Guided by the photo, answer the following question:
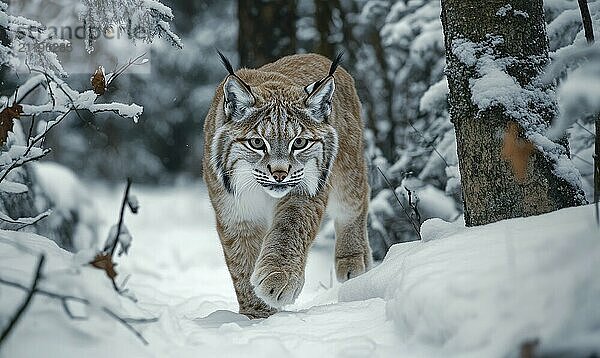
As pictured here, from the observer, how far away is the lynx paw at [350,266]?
5.11 metres

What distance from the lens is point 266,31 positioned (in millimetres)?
7121

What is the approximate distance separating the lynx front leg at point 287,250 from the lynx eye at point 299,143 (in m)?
0.25

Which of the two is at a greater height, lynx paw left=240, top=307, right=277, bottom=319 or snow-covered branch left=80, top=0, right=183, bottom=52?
snow-covered branch left=80, top=0, right=183, bottom=52

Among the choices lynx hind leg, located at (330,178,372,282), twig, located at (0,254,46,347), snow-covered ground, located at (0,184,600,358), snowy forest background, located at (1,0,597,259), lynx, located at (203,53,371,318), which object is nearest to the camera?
snow-covered ground, located at (0,184,600,358)

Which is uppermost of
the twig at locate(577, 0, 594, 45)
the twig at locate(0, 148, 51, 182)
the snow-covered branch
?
the snow-covered branch

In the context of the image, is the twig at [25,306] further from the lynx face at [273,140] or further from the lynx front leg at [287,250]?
the lynx face at [273,140]

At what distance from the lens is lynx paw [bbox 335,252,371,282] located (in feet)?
16.8

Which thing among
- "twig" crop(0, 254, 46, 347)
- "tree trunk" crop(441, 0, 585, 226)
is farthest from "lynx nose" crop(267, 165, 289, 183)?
"twig" crop(0, 254, 46, 347)

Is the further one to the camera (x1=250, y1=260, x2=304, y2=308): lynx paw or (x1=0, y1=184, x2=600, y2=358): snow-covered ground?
(x1=250, y1=260, x2=304, y2=308): lynx paw

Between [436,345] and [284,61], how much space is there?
327 centimetres

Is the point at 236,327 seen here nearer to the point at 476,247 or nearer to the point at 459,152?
the point at 476,247

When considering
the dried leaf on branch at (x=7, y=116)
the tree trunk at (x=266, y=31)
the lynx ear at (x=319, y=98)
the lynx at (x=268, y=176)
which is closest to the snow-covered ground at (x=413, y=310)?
the dried leaf on branch at (x=7, y=116)

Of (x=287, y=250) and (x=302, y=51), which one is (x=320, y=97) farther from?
(x=302, y=51)

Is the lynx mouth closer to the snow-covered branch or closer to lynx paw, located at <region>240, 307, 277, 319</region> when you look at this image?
lynx paw, located at <region>240, 307, 277, 319</region>
